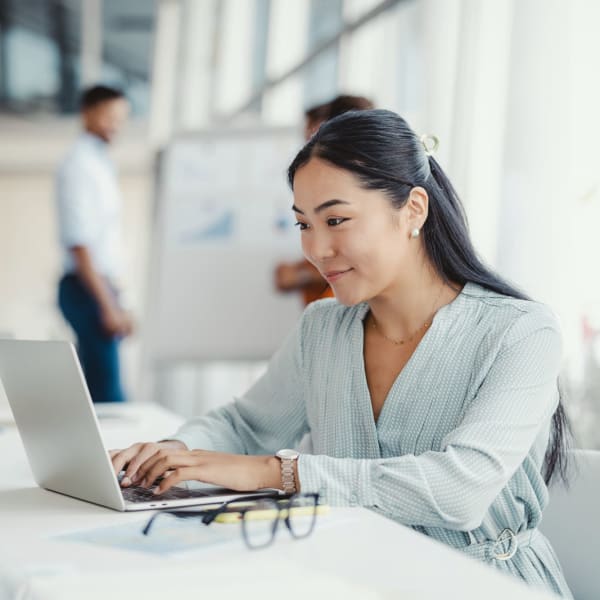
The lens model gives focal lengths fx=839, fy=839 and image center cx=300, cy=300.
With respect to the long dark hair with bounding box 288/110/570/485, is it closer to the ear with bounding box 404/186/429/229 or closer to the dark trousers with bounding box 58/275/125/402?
the ear with bounding box 404/186/429/229

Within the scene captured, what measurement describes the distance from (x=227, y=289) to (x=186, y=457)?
2.33 metres

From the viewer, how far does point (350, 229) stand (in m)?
1.40

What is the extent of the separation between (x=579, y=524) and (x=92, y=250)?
3.03 meters

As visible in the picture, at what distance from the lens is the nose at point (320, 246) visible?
142 cm

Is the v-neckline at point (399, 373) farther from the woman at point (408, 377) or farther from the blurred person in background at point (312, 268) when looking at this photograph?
the blurred person in background at point (312, 268)

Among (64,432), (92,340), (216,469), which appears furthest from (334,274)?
(92,340)

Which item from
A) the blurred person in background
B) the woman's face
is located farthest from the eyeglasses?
the blurred person in background

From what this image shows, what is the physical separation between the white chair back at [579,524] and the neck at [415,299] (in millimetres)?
341

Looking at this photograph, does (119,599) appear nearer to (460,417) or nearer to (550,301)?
(460,417)

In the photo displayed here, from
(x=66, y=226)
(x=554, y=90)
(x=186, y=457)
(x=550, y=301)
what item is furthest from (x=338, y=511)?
(x=66, y=226)

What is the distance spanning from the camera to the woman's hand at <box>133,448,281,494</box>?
1178 millimetres

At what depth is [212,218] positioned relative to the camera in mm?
3561

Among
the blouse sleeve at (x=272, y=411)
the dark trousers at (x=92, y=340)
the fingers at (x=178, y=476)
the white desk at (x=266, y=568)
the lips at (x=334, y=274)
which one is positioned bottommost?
the dark trousers at (x=92, y=340)

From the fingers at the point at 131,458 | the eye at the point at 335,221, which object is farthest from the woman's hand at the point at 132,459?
the eye at the point at 335,221
